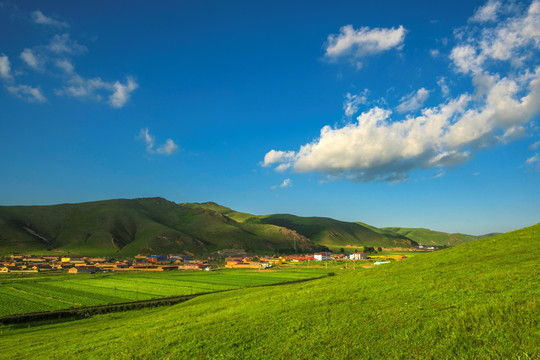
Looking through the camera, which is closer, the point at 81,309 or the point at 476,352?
the point at 476,352

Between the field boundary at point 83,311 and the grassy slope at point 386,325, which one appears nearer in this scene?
the grassy slope at point 386,325

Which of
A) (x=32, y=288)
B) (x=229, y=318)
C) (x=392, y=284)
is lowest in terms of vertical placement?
(x=32, y=288)

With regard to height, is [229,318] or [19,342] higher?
[229,318]

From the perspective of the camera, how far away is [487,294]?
19.9 m

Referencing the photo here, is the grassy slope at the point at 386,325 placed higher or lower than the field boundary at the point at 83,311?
higher

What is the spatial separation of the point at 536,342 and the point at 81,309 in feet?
226

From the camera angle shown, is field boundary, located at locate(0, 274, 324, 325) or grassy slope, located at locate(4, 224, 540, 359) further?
field boundary, located at locate(0, 274, 324, 325)

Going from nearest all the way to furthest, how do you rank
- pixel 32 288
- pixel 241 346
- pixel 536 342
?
pixel 536 342
pixel 241 346
pixel 32 288

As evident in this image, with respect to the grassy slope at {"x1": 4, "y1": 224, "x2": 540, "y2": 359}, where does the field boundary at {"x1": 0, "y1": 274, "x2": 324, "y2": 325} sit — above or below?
below

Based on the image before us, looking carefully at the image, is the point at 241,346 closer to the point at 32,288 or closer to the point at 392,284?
the point at 392,284

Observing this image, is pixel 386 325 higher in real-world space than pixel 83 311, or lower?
higher

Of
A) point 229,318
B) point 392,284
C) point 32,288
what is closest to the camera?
point 229,318

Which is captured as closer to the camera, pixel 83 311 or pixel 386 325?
pixel 386 325

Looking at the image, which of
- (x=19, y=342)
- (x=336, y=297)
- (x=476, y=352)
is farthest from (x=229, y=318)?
(x=19, y=342)
